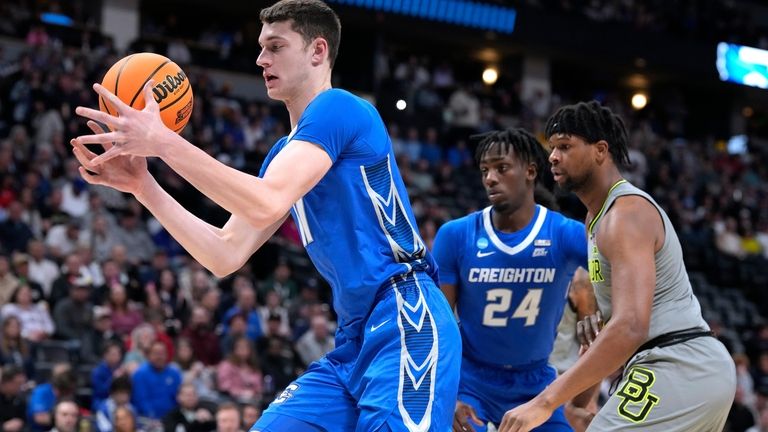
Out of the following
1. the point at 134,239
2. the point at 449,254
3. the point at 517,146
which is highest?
the point at 517,146

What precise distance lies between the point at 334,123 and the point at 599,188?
126 centimetres

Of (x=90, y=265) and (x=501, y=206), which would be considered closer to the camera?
(x=501, y=206)

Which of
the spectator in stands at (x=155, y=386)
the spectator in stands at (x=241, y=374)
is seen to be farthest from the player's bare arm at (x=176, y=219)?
the spectator in stands at (x=241, y=374)

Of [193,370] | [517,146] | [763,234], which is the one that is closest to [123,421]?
[193,370]

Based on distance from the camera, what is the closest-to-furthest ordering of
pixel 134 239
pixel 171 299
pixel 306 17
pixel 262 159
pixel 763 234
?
pixel 306 17
pixel 171 299
pixel 134 239
pixel 262 159
pixel 763 234

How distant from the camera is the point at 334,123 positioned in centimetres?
406

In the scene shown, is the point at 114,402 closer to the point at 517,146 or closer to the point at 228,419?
the point at 228,419

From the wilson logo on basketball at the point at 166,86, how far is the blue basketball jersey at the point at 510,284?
6.59 ft

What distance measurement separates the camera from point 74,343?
11.6m

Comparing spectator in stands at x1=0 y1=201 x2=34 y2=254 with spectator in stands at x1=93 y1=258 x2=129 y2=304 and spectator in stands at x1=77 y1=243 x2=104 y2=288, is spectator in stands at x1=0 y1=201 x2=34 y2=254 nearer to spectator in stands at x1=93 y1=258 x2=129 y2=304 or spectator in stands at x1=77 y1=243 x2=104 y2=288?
spectator in stands at x1=77 y1=243 x2=104 y2=288

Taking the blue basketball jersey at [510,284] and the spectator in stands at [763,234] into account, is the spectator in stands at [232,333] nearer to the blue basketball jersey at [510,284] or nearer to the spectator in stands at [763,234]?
the blue basketball jersey at [510,284]

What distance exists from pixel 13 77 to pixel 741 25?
1971 cm

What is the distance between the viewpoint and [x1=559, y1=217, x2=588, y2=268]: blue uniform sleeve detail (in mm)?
5723

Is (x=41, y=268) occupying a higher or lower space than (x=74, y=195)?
lower
